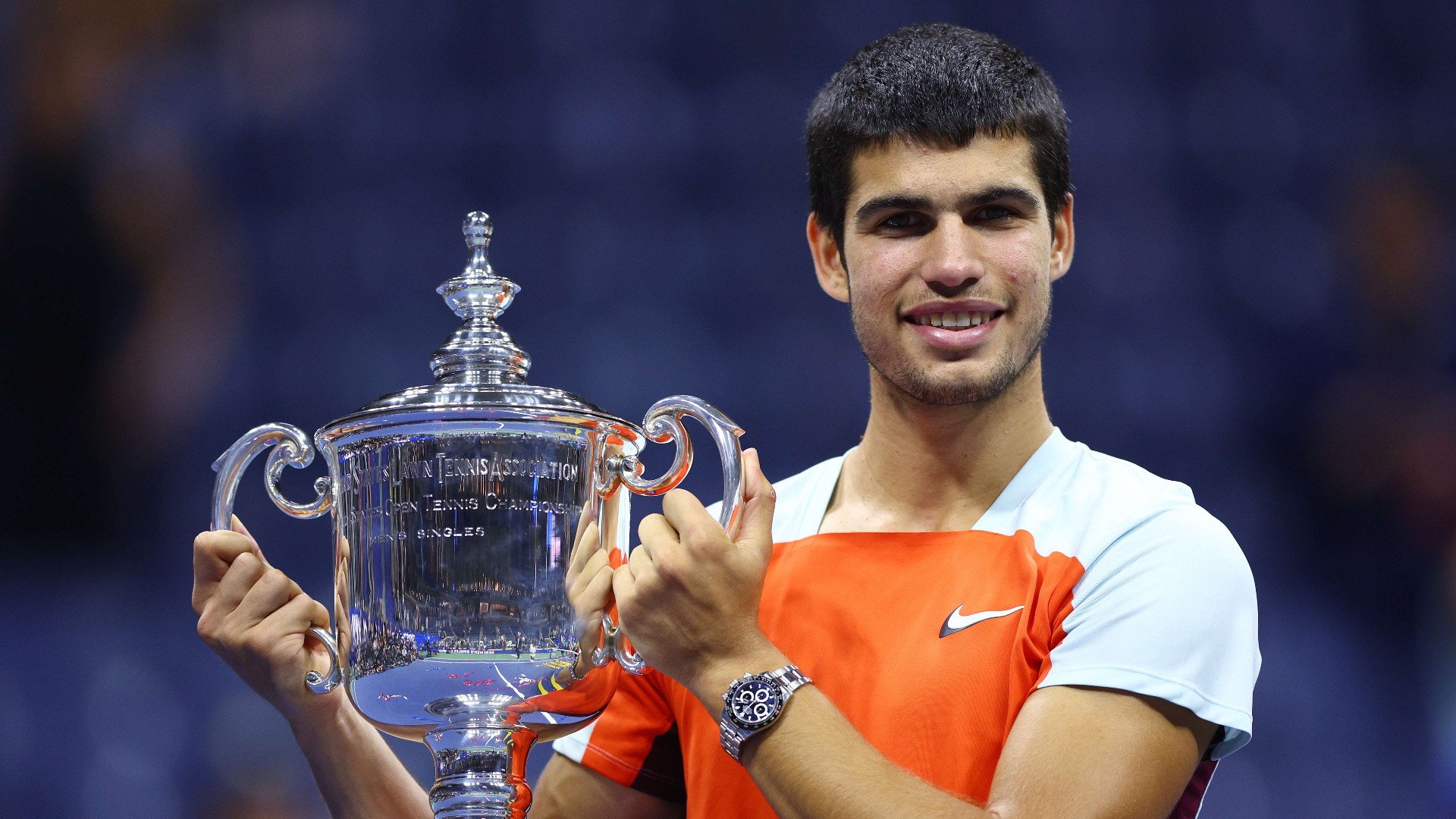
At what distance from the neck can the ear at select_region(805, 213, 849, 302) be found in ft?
0.55

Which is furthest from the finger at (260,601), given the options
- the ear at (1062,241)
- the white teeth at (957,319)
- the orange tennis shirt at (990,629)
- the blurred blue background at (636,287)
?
the blurred blue background at (636,287)

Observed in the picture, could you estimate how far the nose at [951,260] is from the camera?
175 cm

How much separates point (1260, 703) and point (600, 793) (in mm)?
2655

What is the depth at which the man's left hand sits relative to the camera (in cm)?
142

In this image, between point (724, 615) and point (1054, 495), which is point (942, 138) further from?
point (724, 615)

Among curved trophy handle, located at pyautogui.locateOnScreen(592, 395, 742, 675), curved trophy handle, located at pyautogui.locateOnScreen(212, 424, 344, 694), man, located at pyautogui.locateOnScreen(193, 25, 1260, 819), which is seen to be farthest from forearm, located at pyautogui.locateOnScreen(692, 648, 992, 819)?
curved trophy handle, located at pyautogui.locateOnScreen(212, 424, 344, 694)

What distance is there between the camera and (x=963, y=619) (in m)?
1.68

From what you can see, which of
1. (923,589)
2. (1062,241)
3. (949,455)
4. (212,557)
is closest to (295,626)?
(212,557)

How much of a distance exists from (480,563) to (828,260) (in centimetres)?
81

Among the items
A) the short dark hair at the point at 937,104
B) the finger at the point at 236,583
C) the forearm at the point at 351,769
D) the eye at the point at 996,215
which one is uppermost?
the short dark hair at the point at 937,104

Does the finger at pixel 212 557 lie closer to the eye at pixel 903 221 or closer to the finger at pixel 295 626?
the finger at pixel 295 626

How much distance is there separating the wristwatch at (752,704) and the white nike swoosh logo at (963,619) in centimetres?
29

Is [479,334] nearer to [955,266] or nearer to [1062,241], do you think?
[955,266]

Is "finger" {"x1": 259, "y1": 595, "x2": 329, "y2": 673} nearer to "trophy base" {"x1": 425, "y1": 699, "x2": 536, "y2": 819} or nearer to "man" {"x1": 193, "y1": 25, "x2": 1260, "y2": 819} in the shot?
"man" {"x1": 193, "y1": 25, "x2": 1260, "y2": 819}
